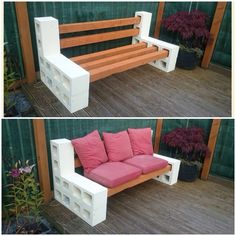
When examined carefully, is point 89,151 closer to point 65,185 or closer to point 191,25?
point 65,185

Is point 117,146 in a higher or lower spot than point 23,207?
higher

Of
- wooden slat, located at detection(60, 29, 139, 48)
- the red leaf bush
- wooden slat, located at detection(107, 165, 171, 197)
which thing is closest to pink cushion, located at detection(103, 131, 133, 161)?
wooden slat, located at detection(107, 165, 171, 197)

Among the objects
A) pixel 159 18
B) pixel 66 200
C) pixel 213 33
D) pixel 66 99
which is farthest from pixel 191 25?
pixel 66 200

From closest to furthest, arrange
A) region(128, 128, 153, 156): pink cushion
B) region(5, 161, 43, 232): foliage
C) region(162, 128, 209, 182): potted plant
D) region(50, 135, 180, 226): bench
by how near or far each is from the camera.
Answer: region(5, 161, 43, 232): foliage → region(50, 135, 180, 226): bench → region(128, 128, 153, 156): pink cushion → region(162, 128, 209, 182): potted plant

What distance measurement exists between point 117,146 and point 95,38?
52.8 inches

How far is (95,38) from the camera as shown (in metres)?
3.12

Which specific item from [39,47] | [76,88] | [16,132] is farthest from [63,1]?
[16,132]

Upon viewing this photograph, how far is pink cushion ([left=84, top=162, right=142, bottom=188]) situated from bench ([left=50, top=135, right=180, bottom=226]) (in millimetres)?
61

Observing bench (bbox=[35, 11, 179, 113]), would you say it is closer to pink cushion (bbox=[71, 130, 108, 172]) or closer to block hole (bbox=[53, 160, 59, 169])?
pink cushion (bbox=[71, 130, 108, 172])

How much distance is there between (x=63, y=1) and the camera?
288cm

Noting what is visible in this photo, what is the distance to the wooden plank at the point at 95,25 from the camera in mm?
2816

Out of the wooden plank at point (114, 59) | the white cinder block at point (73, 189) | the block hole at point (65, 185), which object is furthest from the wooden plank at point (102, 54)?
the block hole at point (65, 185)

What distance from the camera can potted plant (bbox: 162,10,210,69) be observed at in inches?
138

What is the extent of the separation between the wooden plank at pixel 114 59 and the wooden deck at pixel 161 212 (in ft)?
4.93
